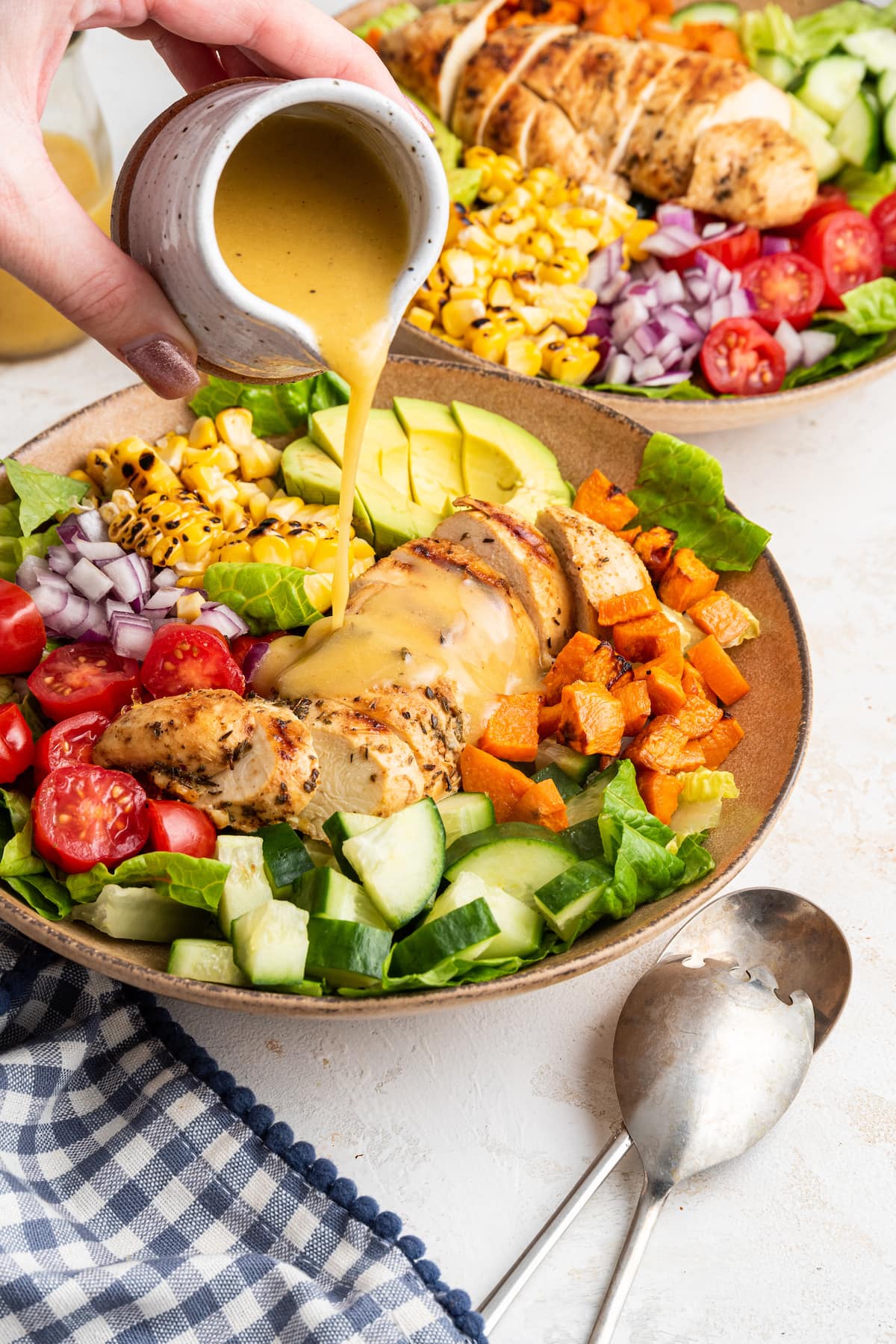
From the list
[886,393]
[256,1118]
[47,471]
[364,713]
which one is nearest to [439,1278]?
[256,1118]

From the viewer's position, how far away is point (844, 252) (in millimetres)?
5344

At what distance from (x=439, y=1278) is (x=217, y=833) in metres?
1.19

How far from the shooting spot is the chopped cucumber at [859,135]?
5820 millimetres

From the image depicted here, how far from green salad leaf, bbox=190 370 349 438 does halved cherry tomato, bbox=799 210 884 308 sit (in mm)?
2381

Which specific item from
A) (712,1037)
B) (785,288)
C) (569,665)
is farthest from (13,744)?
(785,288)

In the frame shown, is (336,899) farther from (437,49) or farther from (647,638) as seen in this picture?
(437,49)

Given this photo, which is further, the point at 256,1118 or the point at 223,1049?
the point at 223,1049

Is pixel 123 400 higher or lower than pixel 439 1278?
higher

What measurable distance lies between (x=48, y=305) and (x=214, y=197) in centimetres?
254

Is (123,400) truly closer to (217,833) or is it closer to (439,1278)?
(217,833)

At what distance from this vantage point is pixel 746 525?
3.82 meters

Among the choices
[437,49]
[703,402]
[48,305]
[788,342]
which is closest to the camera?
[703,402]

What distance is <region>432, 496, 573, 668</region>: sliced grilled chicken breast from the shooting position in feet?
12.1

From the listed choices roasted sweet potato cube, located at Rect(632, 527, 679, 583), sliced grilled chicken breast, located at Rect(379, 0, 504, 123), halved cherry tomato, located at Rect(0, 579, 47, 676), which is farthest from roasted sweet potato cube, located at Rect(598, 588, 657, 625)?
sliced grilled chicken breast, located at Rect(379, 0, 504, 123)
